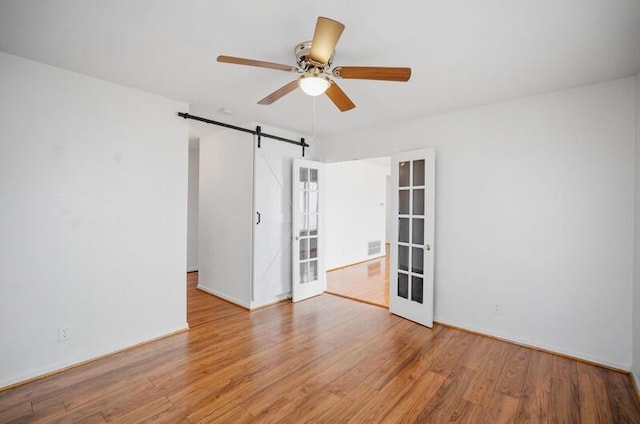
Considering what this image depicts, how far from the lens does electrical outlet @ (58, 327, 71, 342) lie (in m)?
2.47

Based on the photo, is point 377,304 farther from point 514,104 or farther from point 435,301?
point 514,104

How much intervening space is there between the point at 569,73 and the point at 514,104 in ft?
1.97

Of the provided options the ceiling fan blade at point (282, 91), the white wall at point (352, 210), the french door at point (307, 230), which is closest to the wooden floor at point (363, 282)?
the white wall at point (352, 210)

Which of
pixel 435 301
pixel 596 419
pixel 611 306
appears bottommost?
pixel 596 419

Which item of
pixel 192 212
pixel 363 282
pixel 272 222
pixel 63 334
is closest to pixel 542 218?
pixel 363 282

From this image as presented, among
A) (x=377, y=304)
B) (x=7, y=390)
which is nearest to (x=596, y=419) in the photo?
(x=377, y=304)

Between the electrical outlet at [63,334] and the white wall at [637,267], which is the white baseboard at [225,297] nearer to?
the electrical outlet at [63,334]

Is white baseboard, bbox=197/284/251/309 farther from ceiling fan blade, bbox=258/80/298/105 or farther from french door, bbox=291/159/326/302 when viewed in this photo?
ceiling fan blade, bbox=258/80/298/105

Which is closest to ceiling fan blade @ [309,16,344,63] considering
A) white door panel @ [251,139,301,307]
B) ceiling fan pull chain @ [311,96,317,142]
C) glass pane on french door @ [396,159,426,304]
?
ceiling fan pull chain @ [311,96,317,142]

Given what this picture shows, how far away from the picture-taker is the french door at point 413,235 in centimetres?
347

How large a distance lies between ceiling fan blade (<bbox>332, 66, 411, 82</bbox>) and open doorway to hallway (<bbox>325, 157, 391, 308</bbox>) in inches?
146

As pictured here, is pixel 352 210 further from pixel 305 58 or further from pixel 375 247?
pixel 305 58

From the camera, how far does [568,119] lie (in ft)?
9.13

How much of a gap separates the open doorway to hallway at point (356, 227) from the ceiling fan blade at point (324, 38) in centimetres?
389
